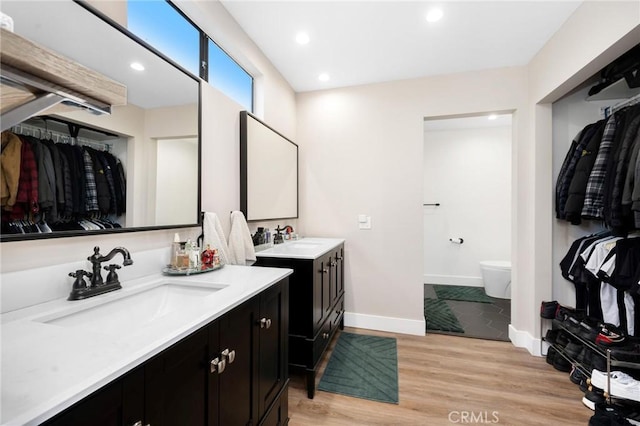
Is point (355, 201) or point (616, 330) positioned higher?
point (355, 201)

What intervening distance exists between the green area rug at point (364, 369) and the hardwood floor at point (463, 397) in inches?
2.1

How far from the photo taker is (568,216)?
2160 millimetres

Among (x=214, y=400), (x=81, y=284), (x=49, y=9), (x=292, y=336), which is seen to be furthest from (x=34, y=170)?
(x=292, y=336)

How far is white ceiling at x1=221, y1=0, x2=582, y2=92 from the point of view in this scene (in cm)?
192

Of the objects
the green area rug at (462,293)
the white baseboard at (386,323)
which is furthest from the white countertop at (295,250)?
the green area rug at (462,293)

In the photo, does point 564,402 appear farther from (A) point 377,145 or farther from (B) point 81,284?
(B) point 81,284

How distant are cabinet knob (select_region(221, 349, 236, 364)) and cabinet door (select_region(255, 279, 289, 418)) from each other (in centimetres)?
21

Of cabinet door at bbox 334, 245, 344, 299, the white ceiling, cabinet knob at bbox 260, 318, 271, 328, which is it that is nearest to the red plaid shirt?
cabinet knob at bbox 260, 318, 271, 328

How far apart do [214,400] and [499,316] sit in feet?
11.3

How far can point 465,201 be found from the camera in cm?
449

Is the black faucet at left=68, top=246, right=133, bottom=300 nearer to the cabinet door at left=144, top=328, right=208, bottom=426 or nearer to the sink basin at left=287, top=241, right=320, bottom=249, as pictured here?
the cabinet door at left=144, top=328, right=208, bottom=426

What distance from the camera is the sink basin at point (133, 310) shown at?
89 centimetres

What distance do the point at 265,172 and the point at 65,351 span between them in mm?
1886

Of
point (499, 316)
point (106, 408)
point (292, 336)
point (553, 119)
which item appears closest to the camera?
point (106, 408)
